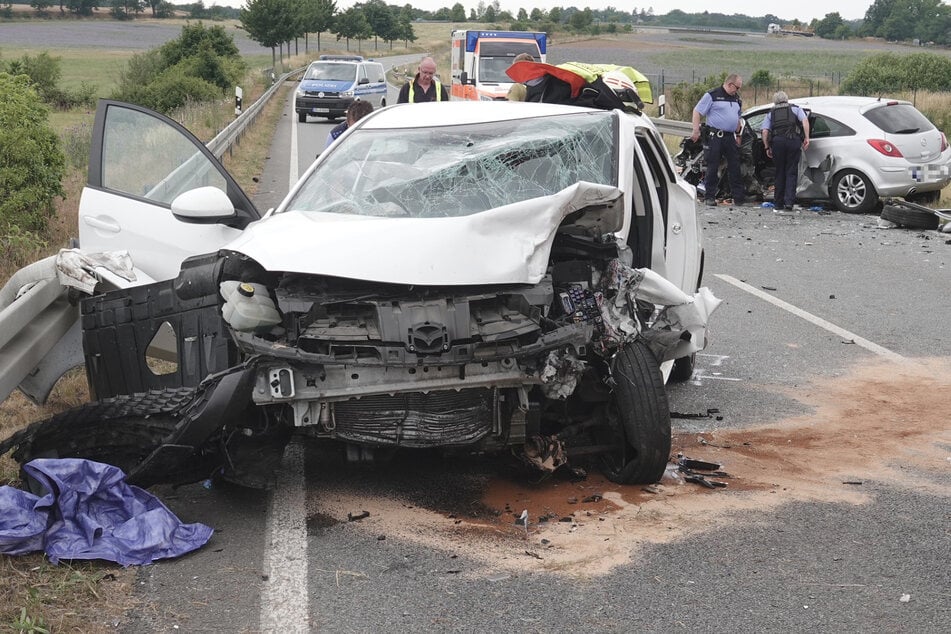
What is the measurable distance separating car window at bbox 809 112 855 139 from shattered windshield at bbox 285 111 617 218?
1099 cm

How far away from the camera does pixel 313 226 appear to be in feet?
18.1

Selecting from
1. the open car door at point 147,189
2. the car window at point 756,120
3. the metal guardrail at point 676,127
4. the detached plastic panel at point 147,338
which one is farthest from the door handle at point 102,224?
the metal guardrail at point 676,127

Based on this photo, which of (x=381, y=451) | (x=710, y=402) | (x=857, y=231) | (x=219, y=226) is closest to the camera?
(x=381, y=451)

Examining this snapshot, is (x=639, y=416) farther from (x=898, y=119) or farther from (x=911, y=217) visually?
(x=898, y=119)

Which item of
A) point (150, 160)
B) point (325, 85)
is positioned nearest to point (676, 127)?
point (325, 85)

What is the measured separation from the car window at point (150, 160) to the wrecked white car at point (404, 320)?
31 cm

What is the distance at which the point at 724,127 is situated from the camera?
16.9 m

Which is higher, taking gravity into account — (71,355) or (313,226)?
(313,226)

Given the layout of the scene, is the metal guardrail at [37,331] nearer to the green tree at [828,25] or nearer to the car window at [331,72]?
the car window at [331,72]

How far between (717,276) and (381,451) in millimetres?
7333

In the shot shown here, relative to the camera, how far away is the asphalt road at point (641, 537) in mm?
4113

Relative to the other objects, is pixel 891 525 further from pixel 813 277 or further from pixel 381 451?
pixel 813 277

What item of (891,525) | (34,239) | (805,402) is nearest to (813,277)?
(805,402)

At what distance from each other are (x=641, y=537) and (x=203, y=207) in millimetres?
2879
